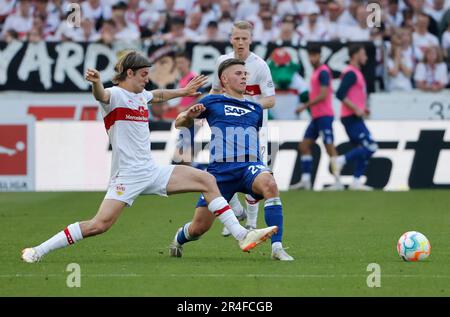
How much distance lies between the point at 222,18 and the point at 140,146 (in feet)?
49.6

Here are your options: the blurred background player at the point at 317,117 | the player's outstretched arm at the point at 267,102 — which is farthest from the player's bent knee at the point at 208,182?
the blurred background player at the point at 317,117

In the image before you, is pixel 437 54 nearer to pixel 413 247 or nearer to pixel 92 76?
pixel 413 247

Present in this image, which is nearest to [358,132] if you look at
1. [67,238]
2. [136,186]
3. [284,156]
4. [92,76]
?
[284,156]

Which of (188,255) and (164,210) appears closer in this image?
(188,255)

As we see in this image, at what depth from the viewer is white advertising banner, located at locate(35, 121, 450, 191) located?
2145 centimetres

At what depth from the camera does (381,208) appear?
58.0ft

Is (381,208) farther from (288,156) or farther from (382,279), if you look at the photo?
(382,279)

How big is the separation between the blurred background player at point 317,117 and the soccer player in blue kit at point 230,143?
31.2 ft

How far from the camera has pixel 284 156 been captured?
21.7m

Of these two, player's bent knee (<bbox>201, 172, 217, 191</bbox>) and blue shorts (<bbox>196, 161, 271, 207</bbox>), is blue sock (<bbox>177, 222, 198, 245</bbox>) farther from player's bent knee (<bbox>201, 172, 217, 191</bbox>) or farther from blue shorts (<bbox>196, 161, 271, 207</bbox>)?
player's bent knee (<bbox>201, 172, 217, 191</bbox>)

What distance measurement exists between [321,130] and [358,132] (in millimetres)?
690

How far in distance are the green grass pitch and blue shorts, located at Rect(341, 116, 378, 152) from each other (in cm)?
211

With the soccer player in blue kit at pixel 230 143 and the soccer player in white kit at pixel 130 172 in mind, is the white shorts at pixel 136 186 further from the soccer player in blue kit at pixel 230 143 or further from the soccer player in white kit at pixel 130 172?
the soccer player in blue kit at pixel 230 143

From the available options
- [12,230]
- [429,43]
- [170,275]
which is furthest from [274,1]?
[170,275]
